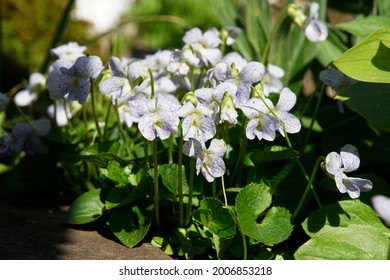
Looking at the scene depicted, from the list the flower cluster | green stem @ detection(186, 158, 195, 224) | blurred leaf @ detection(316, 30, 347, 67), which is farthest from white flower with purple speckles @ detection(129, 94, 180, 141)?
blurred leaf @ detection(316, 30, 347, 67)

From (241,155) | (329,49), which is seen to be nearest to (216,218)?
(241,155)

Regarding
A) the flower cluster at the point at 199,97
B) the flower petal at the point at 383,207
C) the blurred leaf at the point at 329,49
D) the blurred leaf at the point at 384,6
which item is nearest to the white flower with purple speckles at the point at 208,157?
the flower cluster at the point at 199,97

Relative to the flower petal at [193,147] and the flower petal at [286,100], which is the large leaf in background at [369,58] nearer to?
the flower petal at [286,100]

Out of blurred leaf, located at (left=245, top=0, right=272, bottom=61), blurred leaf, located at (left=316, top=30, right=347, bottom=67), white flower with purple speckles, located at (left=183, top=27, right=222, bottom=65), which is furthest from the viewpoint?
blurred leaf, located at (left=245, top=0, right=272, bottom=61)

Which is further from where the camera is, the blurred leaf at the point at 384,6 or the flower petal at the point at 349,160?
the blurred leaf at the point at 384,6

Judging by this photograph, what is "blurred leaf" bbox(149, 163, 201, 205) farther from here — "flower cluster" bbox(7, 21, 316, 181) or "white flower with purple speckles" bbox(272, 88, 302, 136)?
"white flower with purple speckles" bbox(272, 88, 302, 136)

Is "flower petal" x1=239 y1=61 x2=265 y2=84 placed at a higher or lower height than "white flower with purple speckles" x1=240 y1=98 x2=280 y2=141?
higher
